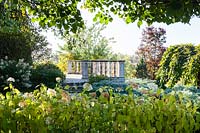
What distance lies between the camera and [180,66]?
Result: 529 inches

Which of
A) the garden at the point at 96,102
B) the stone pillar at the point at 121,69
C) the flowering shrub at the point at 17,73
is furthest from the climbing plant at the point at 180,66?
the garden at the point at 96,102

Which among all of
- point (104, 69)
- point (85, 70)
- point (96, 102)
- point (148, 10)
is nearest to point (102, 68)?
point (104, 69)

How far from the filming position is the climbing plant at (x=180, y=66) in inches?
504

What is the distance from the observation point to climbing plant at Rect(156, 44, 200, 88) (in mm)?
12794

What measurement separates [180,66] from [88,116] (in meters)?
10.1

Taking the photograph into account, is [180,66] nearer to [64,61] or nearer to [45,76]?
[45,76]

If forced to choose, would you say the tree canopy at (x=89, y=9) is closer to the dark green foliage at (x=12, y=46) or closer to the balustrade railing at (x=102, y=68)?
the dark green foliage at (x=12, y=46)

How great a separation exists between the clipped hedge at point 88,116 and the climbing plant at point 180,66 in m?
9.04

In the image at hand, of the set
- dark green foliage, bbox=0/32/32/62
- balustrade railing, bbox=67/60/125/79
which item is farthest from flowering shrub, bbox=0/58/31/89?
balustrade railing, bbox=67/60/125/79

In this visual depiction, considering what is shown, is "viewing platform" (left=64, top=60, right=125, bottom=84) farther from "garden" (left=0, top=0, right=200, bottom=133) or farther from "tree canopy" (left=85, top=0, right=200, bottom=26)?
"tree canopy" (left=85, top=0, right=200, bottom=26)

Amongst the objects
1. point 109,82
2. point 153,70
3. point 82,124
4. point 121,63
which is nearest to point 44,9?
point 82,124

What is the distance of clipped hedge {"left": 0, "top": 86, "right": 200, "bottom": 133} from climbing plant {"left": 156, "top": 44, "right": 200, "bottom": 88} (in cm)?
904

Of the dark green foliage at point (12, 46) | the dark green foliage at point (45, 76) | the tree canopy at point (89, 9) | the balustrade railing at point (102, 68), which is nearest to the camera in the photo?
the tree canopy at point (89, 9)

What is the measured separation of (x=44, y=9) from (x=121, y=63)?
45.0 feet
